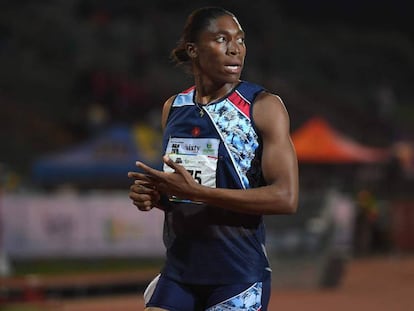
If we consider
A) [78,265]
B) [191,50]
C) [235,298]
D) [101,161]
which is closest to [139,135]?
[101,161]

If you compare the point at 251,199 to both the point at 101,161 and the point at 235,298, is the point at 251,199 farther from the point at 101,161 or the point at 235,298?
the point at 101,161

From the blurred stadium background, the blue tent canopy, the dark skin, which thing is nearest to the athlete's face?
the dark skin

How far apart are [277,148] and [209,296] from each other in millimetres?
683

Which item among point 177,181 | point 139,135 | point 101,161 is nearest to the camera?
point 177,181

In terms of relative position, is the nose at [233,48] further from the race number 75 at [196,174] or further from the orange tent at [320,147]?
the orange tent at [320,147]

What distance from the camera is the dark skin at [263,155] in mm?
4109

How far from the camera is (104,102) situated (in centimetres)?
2681

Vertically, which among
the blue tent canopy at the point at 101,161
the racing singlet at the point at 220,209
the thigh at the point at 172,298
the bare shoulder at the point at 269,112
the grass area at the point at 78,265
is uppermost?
the bare shoulder at the point at 269,112

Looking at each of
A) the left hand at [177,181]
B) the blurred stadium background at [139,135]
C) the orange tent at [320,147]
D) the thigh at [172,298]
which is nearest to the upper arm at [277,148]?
the left hand at [177,181]

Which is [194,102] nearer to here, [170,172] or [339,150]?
[170,172]

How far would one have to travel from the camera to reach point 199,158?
14.1 feet

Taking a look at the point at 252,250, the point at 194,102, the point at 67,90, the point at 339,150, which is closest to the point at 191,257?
the point at 252,250

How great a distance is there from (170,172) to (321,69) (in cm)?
3672

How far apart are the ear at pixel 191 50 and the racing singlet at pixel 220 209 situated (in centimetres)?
24
